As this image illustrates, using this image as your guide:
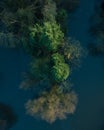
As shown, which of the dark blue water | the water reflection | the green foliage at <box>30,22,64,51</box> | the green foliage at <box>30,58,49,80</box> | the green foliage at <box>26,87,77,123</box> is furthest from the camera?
the water reflection

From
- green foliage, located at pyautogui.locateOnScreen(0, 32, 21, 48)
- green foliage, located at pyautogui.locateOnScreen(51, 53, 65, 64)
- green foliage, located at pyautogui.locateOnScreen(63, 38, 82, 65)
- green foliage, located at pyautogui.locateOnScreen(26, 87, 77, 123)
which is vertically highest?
green foliage, located at pyautogui.locateOnScreen(0, 32, 21, 48)

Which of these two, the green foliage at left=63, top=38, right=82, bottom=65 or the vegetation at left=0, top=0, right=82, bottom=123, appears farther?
the green foliage at left=63, top=38, right=82, bottom=65

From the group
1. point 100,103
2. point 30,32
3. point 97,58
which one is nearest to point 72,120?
point 100,103

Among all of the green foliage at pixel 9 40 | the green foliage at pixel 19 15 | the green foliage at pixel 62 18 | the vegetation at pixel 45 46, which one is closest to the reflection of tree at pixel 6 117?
the vegetation at pixel 45 46

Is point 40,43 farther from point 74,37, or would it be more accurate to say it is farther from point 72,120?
point 72,120

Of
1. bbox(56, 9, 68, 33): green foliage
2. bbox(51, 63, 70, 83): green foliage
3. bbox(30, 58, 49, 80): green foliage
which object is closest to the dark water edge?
bbox(56, 9, 68, 33): green foliage

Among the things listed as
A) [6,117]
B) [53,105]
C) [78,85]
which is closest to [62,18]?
[78,85]

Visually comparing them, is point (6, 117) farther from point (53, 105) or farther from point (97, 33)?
point (97, 33)

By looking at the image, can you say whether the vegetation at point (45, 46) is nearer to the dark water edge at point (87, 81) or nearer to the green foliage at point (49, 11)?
the green foliage at point (49, 11)

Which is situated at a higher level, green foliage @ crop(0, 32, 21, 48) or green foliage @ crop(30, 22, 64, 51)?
green foliage @ crop(0, 32, 21, 48)

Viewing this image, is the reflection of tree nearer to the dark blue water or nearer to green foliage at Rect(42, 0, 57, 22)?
the dark blue water
